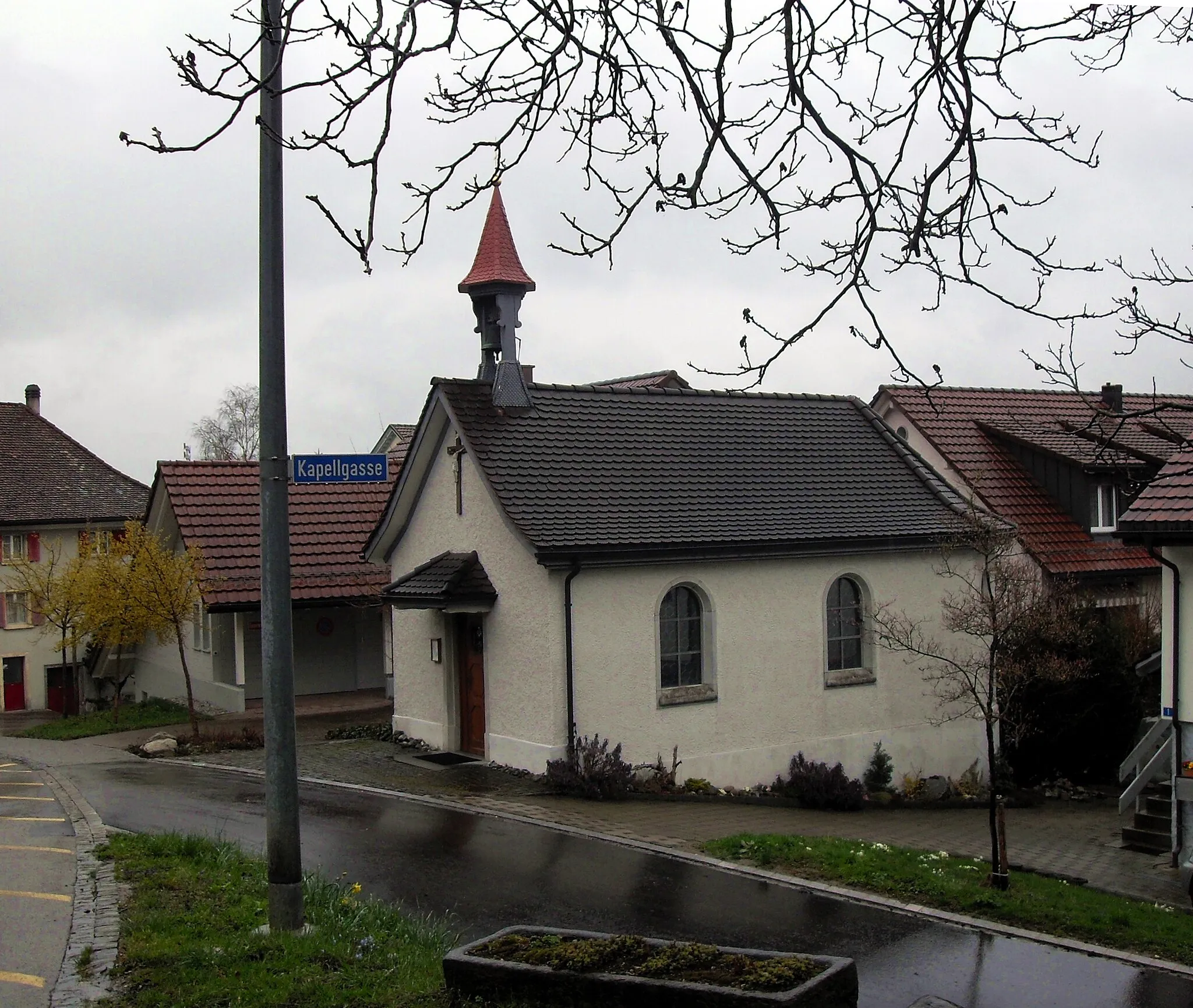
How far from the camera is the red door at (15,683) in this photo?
45.0 meters

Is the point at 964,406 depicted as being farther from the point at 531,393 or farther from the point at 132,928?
the point at 132,928

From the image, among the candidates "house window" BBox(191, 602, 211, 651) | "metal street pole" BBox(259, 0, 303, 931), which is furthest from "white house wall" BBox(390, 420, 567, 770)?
"metal street pole" BBox(259, 0, 303, 931)

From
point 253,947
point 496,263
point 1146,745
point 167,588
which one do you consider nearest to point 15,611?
point 167,588

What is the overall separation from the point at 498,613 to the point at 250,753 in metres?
4.84

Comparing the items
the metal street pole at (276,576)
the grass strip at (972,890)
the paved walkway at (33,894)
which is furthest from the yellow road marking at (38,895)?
the grass strip at (972,890)

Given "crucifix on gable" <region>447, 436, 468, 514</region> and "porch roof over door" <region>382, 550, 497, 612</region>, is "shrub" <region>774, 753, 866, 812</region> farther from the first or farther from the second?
"crucifix on gable" <region>447, 436, 468, 514</region>

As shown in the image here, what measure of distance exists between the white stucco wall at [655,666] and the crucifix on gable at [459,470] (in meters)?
0.18

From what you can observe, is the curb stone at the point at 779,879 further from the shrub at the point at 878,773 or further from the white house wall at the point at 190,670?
the white house wall at the point at 190,670

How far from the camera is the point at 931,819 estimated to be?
1814 centimetres

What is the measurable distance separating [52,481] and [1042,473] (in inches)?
1362

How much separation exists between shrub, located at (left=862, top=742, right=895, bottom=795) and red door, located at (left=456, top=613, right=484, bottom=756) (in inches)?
240

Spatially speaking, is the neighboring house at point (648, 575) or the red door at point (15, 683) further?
the red door at point (15, 683)

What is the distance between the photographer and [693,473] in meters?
19.6

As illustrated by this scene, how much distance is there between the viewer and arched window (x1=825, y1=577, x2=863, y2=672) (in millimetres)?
19625
